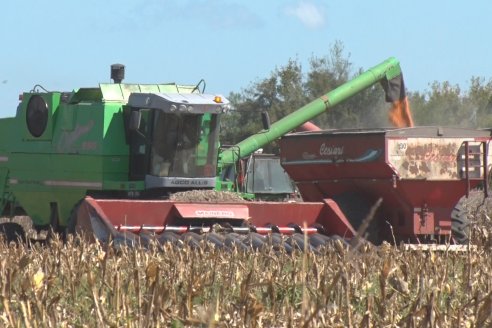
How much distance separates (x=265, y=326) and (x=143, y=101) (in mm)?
9585

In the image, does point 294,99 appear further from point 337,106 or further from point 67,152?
point 67,152

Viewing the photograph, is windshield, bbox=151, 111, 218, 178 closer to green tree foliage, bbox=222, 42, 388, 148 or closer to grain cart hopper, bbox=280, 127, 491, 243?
grain cart hopper, bbox=280, 127, 491, 243

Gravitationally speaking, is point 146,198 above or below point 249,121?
below

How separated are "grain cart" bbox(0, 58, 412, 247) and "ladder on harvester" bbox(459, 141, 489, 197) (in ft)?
7.85

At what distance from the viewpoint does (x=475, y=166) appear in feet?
49.4

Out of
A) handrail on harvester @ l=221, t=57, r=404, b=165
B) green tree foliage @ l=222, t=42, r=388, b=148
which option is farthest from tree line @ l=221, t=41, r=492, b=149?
handrail on harvester @ l=221, t=57, r=404, b=165

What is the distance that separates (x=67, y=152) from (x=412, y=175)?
420 cm

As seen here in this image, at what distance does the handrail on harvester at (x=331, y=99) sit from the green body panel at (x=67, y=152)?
15.1 ft

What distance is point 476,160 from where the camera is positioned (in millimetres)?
15086

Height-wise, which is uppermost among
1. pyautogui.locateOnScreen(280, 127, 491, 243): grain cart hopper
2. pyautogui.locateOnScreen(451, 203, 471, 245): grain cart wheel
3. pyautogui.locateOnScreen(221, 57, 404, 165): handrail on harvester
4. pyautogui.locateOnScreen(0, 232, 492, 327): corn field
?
pyautogui.locateOnScreen(221, 57, 404, 165): handrail on harvester

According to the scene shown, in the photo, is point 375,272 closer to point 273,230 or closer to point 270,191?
point 273,230

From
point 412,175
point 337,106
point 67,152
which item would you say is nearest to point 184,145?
point 67,152

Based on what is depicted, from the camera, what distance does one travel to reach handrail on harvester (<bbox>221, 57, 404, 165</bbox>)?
1991 centimetres

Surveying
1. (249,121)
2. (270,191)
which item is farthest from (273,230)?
(249,121)
